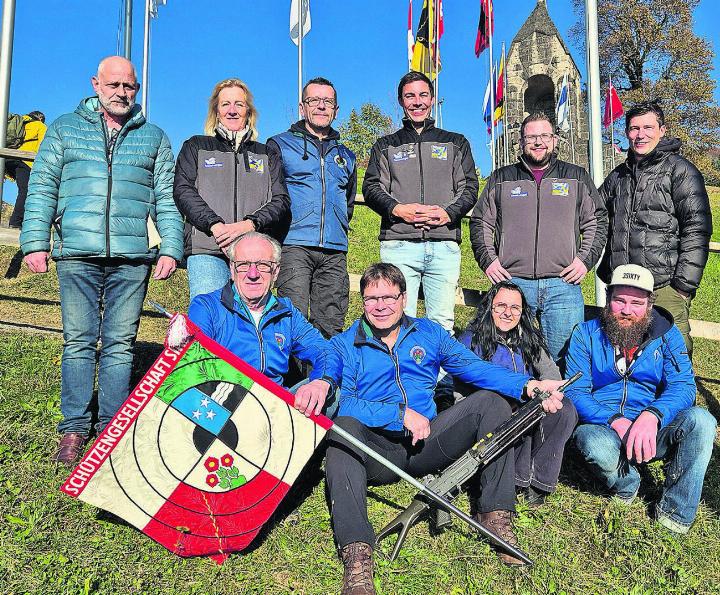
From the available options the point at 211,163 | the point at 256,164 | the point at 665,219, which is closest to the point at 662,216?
the point at 665,219

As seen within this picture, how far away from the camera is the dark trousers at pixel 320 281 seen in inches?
183

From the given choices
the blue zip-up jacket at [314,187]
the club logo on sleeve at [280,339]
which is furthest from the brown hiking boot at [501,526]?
the blue zip-up jacket at [314,187]

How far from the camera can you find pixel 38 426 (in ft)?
14.6

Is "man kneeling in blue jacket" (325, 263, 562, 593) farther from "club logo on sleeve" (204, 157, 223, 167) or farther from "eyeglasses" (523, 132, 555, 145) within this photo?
"eyeglasses" (523, 132, 555, 145)

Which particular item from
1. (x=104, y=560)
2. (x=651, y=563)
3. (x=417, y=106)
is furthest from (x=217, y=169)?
(x=651, y=563)

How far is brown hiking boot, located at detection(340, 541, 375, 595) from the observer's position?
10.2 feet

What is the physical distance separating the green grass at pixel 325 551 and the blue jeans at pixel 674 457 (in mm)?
154

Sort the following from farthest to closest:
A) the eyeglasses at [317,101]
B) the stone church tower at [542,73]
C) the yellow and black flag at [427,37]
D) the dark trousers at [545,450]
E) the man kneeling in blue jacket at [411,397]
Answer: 1. the stone church tower at [542,73]
2. the yellow and black flag at [427,37]
3. the eyeglasses at [317,101]
4. the dark trousers at [545,450]
5. the man kneeling in blue jacket at [411,397]

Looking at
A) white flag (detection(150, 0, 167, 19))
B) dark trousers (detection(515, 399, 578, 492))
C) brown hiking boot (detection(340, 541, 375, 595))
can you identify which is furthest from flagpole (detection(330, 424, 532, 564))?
white flag (detection(150, 0, 167, 19))

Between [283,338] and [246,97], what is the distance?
1809 mm

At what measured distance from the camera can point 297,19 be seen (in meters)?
14.3

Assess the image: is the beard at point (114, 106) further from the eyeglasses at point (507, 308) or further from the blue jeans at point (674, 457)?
the blue jeans at point (674, 457)

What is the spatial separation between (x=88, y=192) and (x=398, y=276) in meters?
1.93

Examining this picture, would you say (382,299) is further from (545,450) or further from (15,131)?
(15,131)
